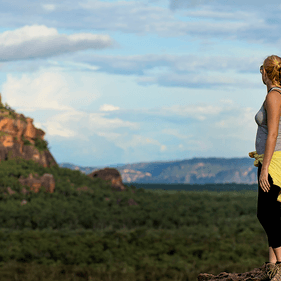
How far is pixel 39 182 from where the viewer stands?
6206cm

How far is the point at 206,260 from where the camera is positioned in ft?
151

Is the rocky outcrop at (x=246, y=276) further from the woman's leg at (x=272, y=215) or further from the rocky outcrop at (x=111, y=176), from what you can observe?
the rocky outcrop at (x=111, y=176)

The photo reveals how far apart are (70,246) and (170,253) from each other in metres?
11.2

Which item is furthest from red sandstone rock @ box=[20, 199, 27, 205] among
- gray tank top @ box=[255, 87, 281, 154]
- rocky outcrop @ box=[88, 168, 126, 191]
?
gray tank top @ box=[255, 87, 281, 154]

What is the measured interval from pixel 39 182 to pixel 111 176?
18.9 m

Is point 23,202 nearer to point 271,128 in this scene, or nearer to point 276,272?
point 276,272

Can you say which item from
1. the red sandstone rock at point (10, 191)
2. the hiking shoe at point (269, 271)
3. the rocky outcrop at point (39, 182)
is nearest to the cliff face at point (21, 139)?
the rocky outcrop at point (39, 182)

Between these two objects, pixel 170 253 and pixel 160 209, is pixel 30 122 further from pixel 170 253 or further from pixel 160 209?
pixel 170 253

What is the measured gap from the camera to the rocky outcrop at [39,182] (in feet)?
200

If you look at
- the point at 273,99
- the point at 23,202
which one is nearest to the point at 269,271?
the point at 273,99

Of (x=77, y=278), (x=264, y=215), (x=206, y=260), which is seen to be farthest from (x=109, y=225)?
(x=264, y=215)

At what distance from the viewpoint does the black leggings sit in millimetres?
6871

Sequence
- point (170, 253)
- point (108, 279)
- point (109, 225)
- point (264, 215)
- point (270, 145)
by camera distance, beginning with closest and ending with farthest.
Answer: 1. point (270, 145)
2. point (264, 215)
3. point (108, 279)
4. point (170, 253)
5. point (109, 225)

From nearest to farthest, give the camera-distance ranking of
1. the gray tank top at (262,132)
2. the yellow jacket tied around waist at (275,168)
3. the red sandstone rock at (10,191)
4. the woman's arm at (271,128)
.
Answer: the woman's arm at (271,128) → the yellow jacket tied around waist at (275,168) → the gray tank top at (262,132) → the red sandstone rock at (10,191)
